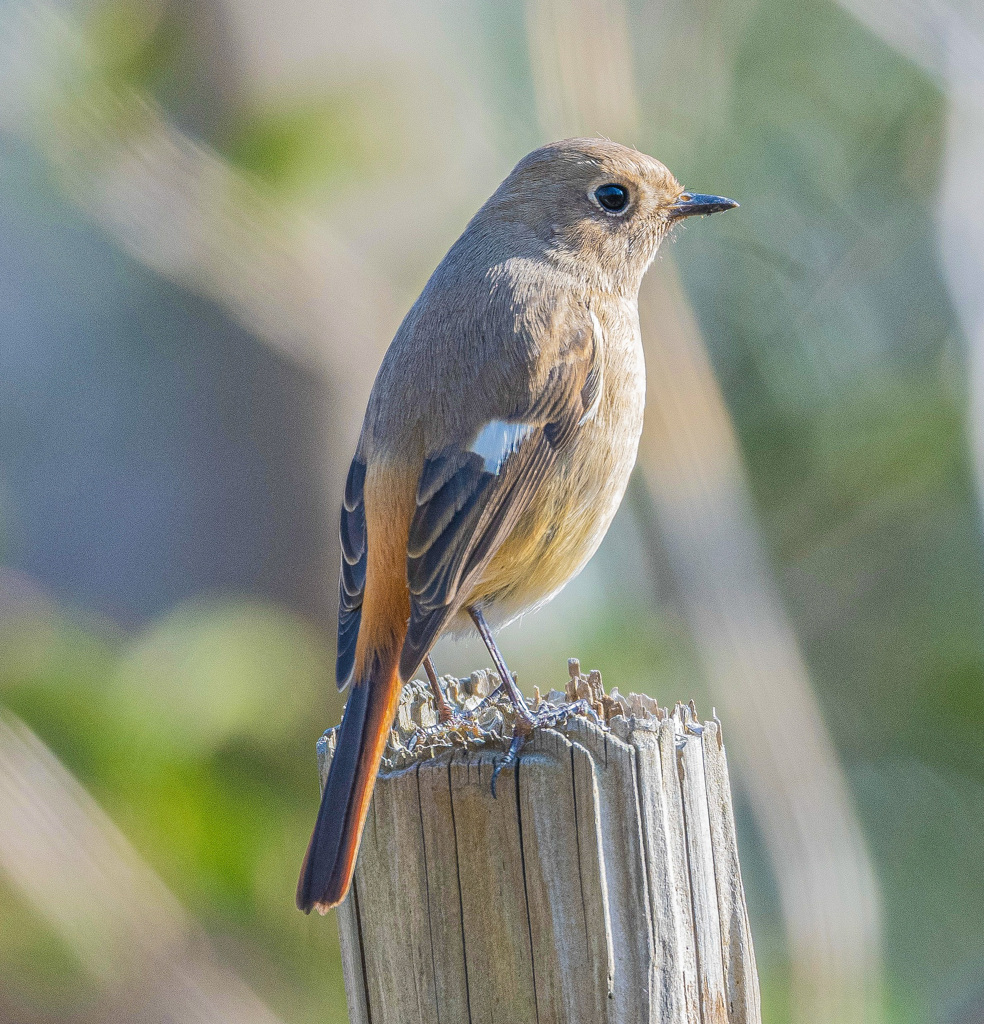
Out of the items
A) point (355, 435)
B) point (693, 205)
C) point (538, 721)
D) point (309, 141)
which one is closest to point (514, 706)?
point (538, 721)

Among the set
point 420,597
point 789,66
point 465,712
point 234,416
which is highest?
point 789,66

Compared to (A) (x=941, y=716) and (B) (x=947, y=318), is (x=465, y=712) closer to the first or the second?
(A) (x=941, y=716)

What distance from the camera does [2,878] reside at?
4.39m

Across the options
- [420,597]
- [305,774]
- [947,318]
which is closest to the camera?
[420,597]

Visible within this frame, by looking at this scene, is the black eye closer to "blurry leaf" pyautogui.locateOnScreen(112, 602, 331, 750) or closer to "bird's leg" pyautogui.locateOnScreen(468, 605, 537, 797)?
"bird's leg" pyautogui.locateOnScreen(468, 605, 537, 797)

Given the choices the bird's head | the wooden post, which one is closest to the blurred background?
the bird's head

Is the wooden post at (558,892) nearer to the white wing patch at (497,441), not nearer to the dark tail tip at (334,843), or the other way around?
the dark tail tip at (334,843)

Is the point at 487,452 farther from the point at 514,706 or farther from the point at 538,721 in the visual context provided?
the point at 538,721

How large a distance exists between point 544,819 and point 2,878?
10.2 feet

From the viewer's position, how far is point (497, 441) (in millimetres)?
2986

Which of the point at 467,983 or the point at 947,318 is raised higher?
the point at 947,318

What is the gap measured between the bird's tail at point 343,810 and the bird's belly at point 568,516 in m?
0.72

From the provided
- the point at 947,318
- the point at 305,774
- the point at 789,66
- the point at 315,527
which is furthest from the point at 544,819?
the point at 789,66

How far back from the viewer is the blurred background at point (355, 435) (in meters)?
4.61
